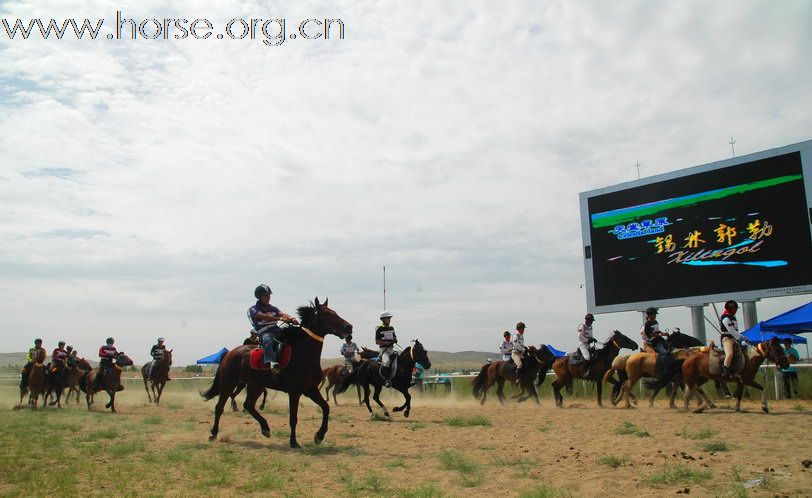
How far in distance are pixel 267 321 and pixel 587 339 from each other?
39.5ft

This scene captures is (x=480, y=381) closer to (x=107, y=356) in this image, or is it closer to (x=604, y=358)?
(x=604, y=358)

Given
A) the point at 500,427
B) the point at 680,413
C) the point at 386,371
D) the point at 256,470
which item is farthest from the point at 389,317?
the point at 256,470

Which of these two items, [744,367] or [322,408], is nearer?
[322,408]

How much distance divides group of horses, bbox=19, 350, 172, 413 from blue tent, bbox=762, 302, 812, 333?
22.9m

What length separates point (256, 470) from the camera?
9250mm

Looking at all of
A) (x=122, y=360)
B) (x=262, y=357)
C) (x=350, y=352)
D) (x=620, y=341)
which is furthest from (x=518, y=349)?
(x=122, y=360)

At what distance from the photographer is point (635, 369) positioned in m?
19.1

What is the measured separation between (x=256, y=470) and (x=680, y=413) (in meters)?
11.7

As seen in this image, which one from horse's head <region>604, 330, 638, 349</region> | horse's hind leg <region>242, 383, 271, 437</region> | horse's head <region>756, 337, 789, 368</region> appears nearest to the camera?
horse's hind leg <region>242, 383, 271, 437</region>

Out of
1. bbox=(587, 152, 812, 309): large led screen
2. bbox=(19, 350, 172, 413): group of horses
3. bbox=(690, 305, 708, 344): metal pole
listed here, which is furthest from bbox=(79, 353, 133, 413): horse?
bbox=(690, 305, 708, 344): metal pole

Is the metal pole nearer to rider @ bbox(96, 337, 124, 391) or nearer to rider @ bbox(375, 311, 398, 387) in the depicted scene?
rider @ bbox(375, 311, 398, 387)

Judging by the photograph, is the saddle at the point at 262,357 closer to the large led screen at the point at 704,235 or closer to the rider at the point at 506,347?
the rider at the point at 506,347

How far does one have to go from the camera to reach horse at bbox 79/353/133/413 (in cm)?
2288

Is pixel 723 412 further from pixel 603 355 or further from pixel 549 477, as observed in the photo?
pixel 549 477
